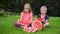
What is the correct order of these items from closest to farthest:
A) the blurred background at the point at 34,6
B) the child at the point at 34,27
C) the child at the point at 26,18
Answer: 1. the child at the point at 34,27
2. the child at the point at 26,18
3. the blurred background at the point at 34,6

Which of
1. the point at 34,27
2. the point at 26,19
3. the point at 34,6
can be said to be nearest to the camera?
the point at 34,27

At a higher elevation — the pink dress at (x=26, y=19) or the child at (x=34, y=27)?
the pink dress at (x=26, y=19)

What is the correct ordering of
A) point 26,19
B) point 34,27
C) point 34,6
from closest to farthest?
point 34,27, point 26,19, point 34,6

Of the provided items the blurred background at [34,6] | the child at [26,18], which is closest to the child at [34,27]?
the child at [26,18]

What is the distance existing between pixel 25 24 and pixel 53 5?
9.26 metres

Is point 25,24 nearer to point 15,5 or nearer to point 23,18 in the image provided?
point 23,18

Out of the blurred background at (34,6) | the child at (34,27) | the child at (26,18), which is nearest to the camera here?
the child at (34,27)

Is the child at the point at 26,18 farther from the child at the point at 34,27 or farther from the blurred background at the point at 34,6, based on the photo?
the blurred background at the point at 34,6

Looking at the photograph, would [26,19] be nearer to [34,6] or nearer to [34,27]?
[34,27]

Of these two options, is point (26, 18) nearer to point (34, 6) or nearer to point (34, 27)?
point (34, 27)

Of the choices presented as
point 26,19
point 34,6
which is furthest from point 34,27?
point 34,6

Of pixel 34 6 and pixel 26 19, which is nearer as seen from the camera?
pixel 26 19

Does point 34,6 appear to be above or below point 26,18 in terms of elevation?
below

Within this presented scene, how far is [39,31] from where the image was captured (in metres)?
6.67
